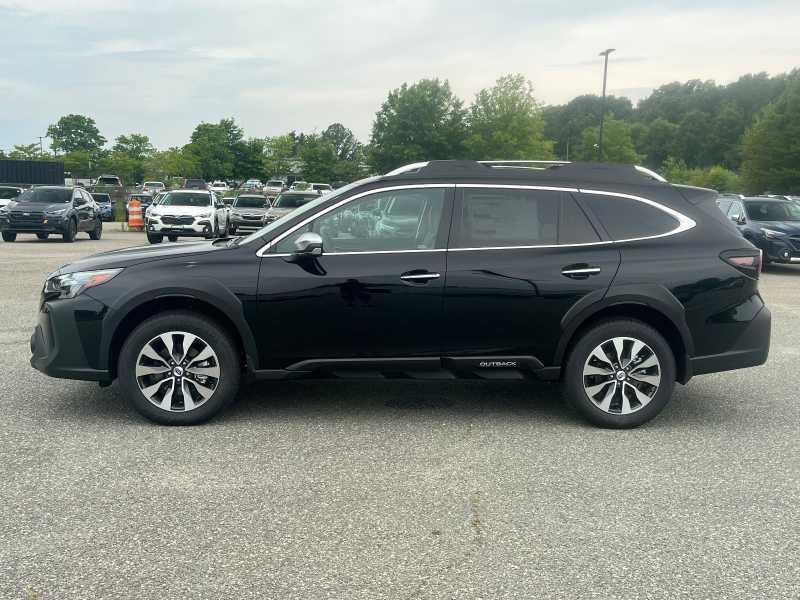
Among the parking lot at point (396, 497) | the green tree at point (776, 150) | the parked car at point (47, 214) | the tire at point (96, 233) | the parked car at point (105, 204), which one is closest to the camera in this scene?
the parking lot at point (396, 497)

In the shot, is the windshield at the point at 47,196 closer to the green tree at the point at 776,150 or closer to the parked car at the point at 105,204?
the parked car at the point at 105,204

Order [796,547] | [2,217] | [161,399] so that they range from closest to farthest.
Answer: [796,547], [161,399], [2,217]

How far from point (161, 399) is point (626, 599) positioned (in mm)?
3248

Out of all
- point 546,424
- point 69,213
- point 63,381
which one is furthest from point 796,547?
point 69,213

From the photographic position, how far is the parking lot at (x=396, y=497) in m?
3.10

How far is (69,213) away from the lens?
73.0ft

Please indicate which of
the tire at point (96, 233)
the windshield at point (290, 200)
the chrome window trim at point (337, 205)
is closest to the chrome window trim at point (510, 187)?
the chrome window trim at point (337, 205)

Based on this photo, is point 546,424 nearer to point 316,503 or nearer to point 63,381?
point 316,503

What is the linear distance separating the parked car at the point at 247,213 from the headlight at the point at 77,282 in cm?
2183

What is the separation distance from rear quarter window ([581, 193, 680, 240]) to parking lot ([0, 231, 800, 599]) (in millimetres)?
1340

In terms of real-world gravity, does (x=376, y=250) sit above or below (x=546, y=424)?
above

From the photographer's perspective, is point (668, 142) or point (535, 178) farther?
point (668, 142)

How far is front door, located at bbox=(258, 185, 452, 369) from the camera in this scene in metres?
5.02

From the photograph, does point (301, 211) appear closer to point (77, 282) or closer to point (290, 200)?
point (77, 282)
